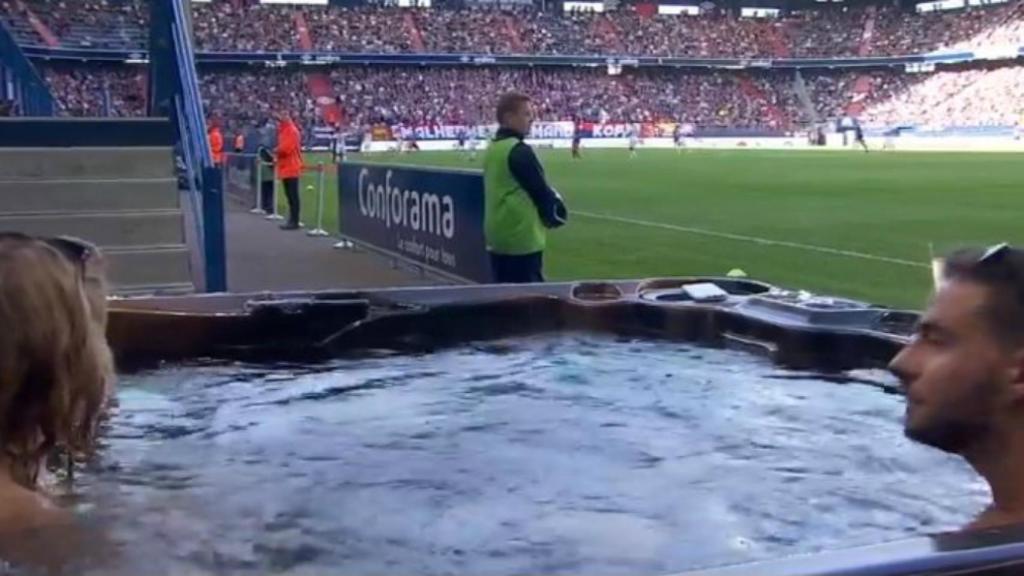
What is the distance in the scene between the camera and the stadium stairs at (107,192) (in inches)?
408

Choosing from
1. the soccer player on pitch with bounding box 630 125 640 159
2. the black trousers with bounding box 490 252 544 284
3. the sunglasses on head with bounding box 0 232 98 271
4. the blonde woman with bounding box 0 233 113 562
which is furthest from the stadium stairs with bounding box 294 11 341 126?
the blonde woman with bounding box 0 233 113 562

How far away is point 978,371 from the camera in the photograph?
2.46m

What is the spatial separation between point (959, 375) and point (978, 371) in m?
0.04

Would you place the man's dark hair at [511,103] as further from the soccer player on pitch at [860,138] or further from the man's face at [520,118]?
the soccer player on pitch at [860,138]

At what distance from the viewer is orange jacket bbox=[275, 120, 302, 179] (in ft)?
65.8

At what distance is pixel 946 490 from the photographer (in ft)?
13.3

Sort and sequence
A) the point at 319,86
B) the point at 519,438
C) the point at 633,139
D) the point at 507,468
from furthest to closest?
the point at 319,86 < the point at 633,139 < the point at 519,438 < the point at 507,468

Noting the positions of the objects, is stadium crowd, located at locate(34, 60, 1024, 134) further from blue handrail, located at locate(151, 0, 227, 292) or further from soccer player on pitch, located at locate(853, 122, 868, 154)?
blue handrail, located at locate(151, 0, 227, 292)

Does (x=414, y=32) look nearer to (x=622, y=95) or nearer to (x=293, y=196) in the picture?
(x=622, y=95)

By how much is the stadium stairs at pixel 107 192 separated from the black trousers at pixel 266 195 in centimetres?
1321

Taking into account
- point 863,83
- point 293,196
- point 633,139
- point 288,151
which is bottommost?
point 633,139

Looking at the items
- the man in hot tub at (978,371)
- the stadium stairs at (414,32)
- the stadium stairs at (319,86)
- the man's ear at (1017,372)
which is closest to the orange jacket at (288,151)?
the man in hot tub at (978,371)

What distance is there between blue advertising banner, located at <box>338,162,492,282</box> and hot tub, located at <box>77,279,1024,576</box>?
5.12 metres

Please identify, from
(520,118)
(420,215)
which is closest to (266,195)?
(420,215)
